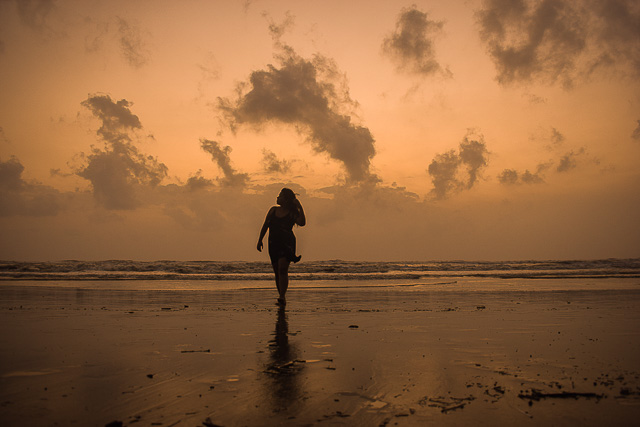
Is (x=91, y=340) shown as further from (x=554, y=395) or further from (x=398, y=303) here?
(x=398, y=303)

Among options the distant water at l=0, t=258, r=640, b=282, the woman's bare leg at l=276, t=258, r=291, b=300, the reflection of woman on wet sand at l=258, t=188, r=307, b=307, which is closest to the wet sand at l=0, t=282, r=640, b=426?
the woman's bare leg at l=276, t=258, r=291, b=300

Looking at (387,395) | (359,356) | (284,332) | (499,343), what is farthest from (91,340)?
(499,343)

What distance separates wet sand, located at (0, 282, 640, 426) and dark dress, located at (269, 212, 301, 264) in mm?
2556

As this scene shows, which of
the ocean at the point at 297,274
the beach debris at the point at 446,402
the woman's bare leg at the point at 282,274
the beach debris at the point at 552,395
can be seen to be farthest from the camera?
the ocean at the point at 297,274

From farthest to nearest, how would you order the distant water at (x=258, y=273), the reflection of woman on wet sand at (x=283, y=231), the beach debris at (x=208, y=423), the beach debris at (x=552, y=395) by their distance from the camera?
the distant water at (x=258, y=273) → the reflection of woman on wet sand at (x=283, y=231) → the beach debris at (x=552, y=395) → the beach debris at (x=208, y=423)

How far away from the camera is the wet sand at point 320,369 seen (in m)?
2.79

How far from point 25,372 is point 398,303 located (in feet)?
24.7

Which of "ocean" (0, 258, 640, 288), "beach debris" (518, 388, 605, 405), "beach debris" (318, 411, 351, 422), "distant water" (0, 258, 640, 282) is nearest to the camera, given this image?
"beach debris" (318, 411, 351, 422)

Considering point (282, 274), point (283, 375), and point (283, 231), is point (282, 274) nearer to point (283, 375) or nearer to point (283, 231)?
point (283, 231)

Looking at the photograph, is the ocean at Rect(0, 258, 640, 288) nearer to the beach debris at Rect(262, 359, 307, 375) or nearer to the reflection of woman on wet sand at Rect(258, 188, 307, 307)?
the reflection of woman on wet sand at Rect(258, 188, 307, 307)

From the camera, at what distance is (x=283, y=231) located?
404 inches

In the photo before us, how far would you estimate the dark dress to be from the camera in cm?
1021

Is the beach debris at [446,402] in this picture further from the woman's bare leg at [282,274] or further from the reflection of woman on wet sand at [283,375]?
the woman's bare leg at [282,274]

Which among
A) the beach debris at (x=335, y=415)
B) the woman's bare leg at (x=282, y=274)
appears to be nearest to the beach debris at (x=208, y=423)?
the beach debris at (x=335, y=415)
